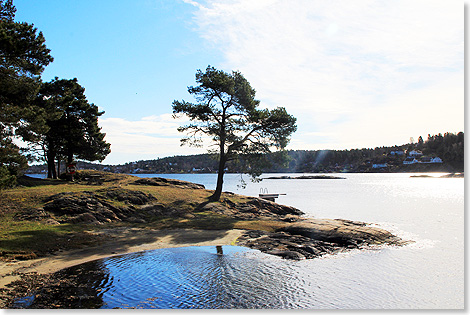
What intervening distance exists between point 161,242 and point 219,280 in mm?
7428

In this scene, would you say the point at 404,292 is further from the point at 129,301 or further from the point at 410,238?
the point at 410,238

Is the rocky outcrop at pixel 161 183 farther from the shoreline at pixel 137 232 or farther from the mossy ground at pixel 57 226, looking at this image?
the shoreline at pixel 137 232

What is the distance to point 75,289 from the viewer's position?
11117mm

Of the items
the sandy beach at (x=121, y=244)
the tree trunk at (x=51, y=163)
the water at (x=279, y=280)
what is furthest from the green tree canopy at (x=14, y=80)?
the tree trunk at (x=51, y=163)

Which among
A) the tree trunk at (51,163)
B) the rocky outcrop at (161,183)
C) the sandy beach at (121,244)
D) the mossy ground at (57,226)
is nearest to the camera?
the sandy beach at (121,244)

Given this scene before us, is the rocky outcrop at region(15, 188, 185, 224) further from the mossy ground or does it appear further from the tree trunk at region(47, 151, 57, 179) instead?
the tree trunk at region(47, 151, 57, 179)

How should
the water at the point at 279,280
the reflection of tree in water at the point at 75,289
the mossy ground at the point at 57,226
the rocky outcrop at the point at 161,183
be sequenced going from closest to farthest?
the reflection of tree in water at the point at 75,289 → the water at the point at 279,280 → the mossy ground at the point at 57,226 → the rocky outcrop at the point at 161,183

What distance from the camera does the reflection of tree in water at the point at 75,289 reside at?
993 cm

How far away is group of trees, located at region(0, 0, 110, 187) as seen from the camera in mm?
20516

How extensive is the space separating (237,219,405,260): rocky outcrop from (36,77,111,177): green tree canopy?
104ft

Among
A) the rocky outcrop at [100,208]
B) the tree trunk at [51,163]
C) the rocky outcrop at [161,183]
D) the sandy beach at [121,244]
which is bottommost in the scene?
the sandy beach at [121,244]

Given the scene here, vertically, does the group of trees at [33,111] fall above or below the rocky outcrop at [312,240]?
above

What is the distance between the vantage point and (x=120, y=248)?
1758 centimetres

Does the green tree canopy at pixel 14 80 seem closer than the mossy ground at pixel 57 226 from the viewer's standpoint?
No
